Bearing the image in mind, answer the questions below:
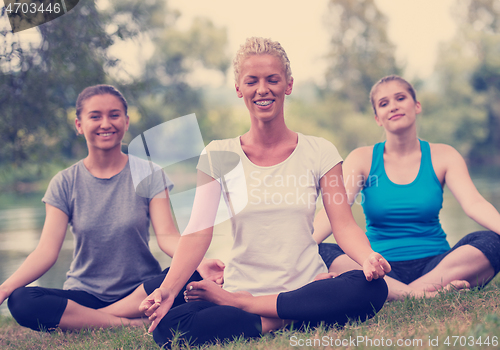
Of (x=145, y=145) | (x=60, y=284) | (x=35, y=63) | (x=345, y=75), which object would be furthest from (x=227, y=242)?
(x=345, y=75)

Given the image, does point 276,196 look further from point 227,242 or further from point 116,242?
point 227,242

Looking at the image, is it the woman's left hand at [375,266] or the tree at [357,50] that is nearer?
the woman's left hand at [375,266]

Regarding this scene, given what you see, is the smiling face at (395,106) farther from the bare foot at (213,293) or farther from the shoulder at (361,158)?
the bare foot at (213,293)

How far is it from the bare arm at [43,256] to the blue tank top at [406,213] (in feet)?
5.91

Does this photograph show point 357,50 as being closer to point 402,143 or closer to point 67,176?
point 402,143

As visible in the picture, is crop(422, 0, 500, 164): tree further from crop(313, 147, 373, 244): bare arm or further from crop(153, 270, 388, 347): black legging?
crop(153, 270, 388, 347): black legging

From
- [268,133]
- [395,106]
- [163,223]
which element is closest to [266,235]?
[268,133]

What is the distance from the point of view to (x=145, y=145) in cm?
306

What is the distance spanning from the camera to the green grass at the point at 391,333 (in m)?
1.80

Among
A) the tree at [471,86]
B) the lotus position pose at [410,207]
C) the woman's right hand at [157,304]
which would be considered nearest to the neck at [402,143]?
the lotus position pose at [410,207]

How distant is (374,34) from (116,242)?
29118mm

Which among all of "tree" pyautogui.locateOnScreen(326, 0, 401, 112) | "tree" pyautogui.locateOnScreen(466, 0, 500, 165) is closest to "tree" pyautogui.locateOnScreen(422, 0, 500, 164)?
"tree" pyautogui.locateOnScreen(466, 0, 500, 165)

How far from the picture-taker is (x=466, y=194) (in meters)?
2.93

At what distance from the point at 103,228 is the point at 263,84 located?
1247 mm
